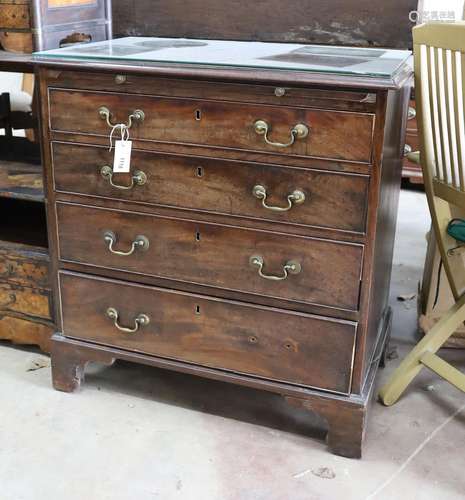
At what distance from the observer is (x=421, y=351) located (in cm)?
209

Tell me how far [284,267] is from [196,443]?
559mm

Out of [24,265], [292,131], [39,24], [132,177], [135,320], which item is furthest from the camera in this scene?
[39,24]

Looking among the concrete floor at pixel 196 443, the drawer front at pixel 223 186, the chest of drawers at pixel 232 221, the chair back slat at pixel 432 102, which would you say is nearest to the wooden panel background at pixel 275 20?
the chest of drawers at pixel 232 221

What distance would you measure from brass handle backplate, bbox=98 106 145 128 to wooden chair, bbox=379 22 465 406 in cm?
72

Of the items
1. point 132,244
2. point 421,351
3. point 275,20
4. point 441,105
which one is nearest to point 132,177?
point 132,244

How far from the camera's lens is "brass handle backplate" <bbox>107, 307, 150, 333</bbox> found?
1.99 meters

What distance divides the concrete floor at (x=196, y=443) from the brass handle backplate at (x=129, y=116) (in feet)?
2.76

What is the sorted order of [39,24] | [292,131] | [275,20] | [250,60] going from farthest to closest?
1. [275,20]
2. [39,24]
3. [250,60]
4. [292,131]

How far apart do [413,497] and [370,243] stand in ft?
2.11

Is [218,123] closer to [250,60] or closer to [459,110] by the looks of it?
[250,60]

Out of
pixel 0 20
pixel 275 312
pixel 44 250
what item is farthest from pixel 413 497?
pixel 0 20

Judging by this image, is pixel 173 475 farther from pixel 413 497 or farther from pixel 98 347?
pixel 413 497

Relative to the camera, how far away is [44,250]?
2219mm

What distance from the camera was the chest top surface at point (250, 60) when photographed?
162cm
